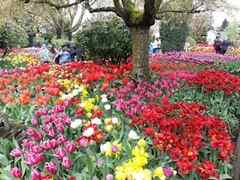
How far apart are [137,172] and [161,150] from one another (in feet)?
3.42

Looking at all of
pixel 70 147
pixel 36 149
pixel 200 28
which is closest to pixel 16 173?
pixel 36 149

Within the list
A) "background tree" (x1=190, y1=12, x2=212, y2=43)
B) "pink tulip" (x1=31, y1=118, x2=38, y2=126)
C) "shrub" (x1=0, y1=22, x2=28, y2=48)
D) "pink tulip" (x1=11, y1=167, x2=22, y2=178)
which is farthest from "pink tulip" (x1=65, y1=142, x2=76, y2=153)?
"background tree" (x1=190, y1=12, x2=212, y2=43)

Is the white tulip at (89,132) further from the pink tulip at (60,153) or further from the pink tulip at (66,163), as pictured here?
the pink tulip at (66,163)

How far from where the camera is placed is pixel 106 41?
556 inches

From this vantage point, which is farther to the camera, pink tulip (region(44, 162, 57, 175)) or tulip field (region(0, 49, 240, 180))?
tulip field (region(0, 49, 240, 180))

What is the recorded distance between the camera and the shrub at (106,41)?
1406 cm

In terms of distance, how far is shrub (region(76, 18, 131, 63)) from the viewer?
14062 millimetres

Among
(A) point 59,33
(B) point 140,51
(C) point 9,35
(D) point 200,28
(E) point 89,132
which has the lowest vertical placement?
(A) point 59,33

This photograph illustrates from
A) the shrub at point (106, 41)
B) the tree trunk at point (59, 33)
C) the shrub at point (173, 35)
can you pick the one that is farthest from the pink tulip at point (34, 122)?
the tree trunk at point (59, 33)

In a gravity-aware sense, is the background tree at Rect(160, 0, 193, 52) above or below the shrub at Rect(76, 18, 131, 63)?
below

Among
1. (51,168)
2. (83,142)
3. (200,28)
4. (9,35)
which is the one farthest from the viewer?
(200,28)

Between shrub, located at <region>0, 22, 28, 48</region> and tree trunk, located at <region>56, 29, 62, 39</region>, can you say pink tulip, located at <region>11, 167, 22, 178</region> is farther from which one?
tree trunk, located at <region>56, 29, 62, 39</region>

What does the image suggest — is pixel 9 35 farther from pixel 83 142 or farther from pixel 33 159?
pixel 33 159

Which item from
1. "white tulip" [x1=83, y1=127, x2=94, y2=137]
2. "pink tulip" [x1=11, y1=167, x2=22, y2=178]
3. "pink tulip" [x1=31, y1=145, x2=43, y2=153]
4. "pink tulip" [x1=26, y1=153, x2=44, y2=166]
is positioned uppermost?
"white tulip" [x1=83, y1=127, x2=94, y2=137]
